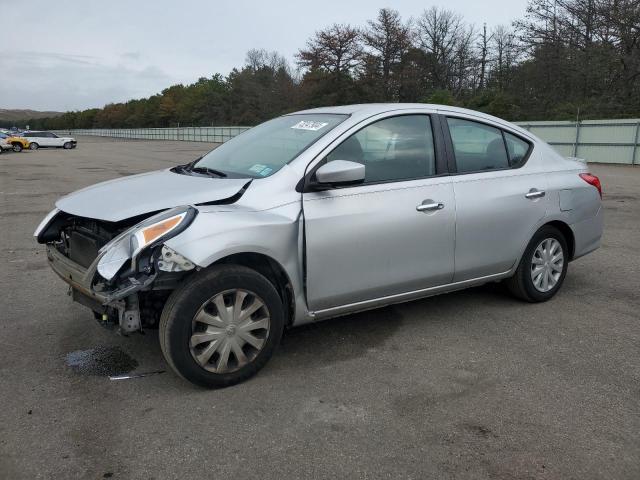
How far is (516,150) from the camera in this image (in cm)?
477

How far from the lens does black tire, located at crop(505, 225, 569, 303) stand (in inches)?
187

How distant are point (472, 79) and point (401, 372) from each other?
5576cm

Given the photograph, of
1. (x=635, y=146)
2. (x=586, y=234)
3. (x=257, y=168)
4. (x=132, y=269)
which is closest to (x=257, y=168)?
(x=257, y=168)

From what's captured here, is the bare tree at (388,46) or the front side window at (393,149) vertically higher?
the bare tree at (388,46)

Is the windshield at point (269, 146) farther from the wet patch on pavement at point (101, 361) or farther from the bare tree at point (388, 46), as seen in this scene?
the bare tree at point (388, 46)

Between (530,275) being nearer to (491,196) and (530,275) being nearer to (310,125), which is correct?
(491,196)

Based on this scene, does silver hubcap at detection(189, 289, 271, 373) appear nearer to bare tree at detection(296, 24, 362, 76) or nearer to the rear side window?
the rear side window

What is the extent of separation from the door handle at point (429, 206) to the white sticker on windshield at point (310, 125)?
2.91 ft

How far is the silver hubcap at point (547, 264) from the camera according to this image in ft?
15.8

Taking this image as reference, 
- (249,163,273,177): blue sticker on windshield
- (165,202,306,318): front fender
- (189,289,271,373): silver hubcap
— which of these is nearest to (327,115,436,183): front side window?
(249,163,273,177): blue sticker on windshield

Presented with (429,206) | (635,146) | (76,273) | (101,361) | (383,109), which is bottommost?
(101,361)

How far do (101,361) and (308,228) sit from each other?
1679 mm

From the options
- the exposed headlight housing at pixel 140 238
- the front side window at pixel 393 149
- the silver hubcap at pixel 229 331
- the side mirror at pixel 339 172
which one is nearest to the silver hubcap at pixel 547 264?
the front side window at pixel 393 149

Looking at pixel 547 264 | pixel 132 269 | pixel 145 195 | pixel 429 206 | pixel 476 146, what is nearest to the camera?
pixel 132 269
